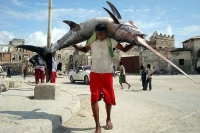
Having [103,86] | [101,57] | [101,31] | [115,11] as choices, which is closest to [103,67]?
[101,57]

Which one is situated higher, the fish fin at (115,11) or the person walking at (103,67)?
the fish fin at (115,11)

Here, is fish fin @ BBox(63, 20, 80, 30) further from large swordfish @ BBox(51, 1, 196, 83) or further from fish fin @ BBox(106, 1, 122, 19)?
fish fin @ BBox(106, 1, 122, 19)

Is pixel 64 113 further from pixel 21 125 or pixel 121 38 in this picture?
pixel 121 38

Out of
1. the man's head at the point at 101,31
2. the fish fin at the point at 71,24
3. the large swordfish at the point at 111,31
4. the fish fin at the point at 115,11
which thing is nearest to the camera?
the large swordfish at the point at 111,31

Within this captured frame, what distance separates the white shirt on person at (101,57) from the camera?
421 cm

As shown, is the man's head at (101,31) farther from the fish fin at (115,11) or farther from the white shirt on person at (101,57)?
the fish fin at (115,11)

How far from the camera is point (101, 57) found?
4.24m

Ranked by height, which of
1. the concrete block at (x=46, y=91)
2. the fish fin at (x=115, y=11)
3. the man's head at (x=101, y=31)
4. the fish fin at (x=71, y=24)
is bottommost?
the concrete block at (x=46, y=91)

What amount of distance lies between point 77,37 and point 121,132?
200 cm

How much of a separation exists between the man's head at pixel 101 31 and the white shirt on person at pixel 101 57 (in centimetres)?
11

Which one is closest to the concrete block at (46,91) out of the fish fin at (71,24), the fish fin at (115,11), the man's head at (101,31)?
the fish fin at (71,24)

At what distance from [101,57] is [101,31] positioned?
1.64ft

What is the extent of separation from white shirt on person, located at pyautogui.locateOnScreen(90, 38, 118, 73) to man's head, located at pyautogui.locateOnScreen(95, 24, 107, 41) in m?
0.11

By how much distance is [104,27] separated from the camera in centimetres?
404
